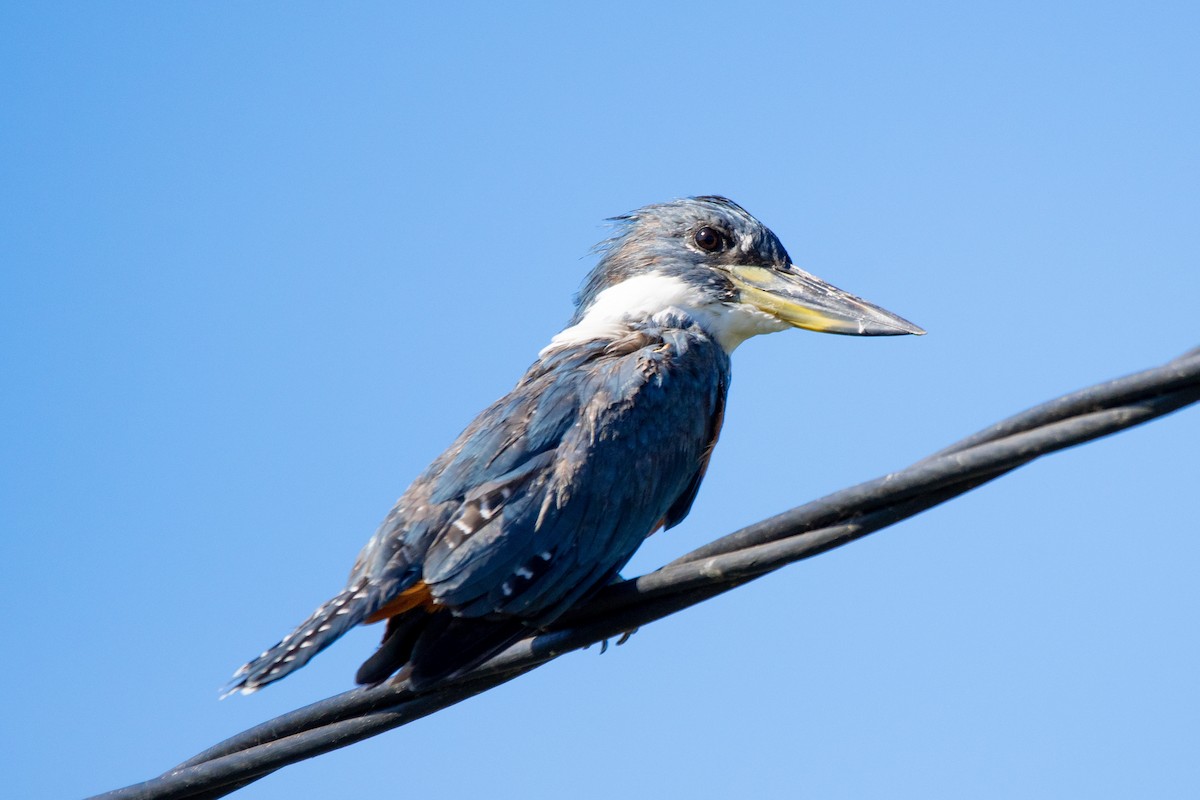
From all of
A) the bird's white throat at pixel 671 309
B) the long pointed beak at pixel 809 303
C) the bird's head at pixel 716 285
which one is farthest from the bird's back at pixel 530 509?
the long pointed beak at pixel 809 303

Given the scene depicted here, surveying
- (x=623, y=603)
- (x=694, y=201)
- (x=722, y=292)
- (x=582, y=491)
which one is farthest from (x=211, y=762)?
(x=694, y=201)

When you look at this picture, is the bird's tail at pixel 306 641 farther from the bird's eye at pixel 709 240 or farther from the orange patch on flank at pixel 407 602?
the bird's eye at pixel 709 240

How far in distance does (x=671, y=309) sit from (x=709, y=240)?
472 millimetres

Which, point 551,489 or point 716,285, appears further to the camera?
point 716,285

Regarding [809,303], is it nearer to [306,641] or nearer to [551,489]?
[551,489]

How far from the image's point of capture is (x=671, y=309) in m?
5.28

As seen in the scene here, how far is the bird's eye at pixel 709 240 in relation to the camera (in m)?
5.58

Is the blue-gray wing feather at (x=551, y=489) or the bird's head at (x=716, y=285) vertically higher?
the bird's head at (x=716, y=285)

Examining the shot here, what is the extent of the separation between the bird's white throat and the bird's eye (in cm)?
25

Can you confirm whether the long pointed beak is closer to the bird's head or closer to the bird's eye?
the bird's head

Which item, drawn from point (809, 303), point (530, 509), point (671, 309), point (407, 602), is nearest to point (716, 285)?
point (671, 309)

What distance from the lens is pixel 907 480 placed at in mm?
2627

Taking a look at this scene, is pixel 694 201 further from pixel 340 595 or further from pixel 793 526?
pixel 793 526

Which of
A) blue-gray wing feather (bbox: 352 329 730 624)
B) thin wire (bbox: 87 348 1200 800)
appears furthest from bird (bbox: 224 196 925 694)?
thin wire (bbox: 87 348 1200 800)
